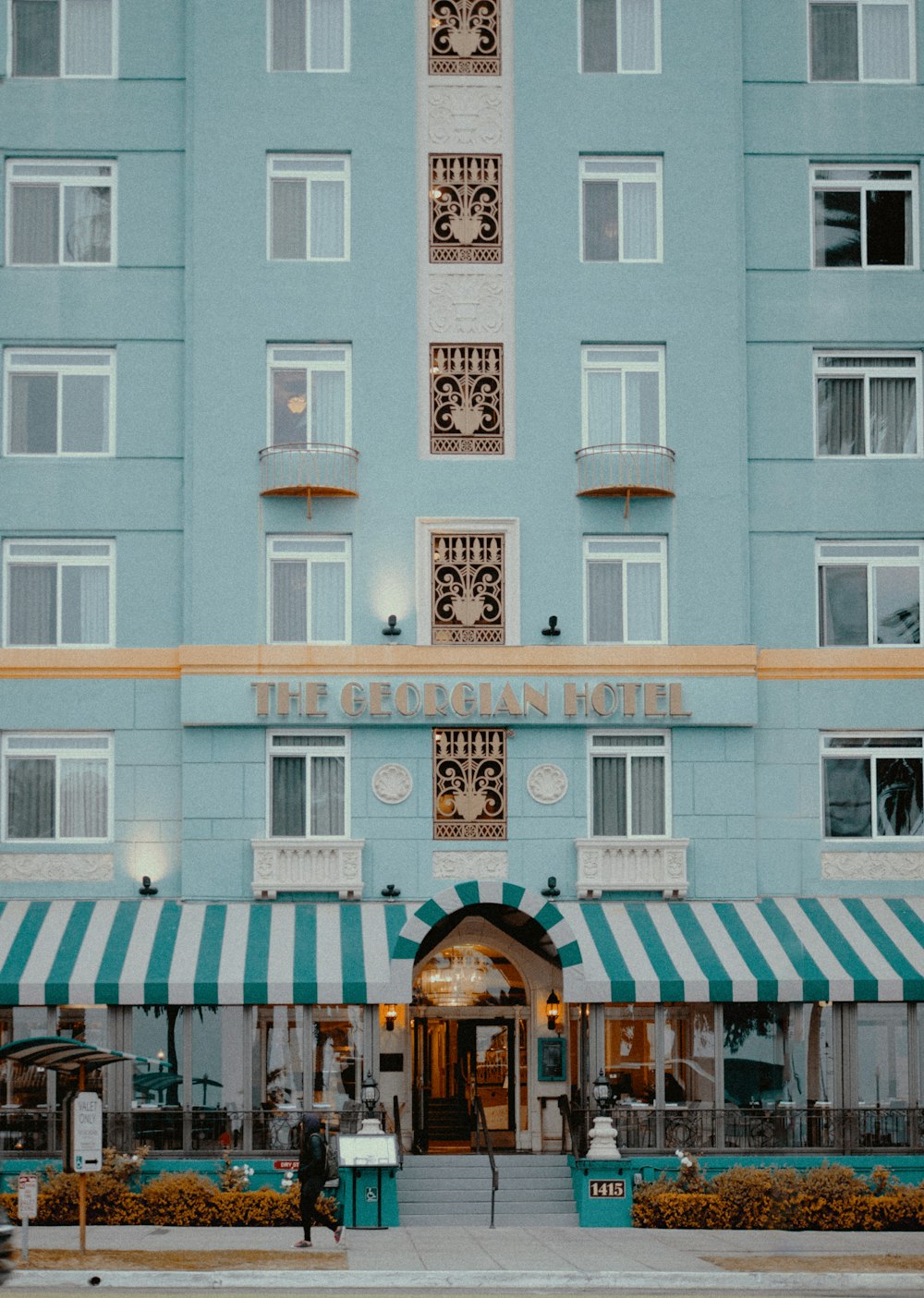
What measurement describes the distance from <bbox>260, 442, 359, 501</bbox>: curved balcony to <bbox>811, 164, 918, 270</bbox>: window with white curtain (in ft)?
28.2

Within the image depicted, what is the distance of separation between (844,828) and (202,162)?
14762 mm

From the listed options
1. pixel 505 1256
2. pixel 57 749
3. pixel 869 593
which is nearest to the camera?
pixel 505 1256

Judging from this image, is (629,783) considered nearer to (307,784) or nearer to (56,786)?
(307,784)

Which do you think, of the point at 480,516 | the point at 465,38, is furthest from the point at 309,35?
the point at 480,516

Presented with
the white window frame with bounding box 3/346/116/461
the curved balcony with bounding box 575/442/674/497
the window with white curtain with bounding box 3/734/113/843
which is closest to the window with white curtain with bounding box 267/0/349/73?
the white window frame with bounding box 3/346/116/461

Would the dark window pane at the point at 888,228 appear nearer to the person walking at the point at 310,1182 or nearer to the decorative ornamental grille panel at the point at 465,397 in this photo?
the decorative ornamental grille panel at the point at 465,397

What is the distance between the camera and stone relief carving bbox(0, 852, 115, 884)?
30.4 m

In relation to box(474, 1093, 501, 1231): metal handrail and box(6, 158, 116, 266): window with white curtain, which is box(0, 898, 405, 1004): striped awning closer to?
box(474, 1093, 501, 1231): metal handrail

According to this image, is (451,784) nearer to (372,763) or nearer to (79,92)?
(372,763)

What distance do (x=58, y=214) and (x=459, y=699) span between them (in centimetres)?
1031

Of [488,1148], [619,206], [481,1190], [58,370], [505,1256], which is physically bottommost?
[481,1190]

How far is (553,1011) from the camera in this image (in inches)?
1249

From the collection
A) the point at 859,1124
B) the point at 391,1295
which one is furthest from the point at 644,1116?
the point at 391,1295

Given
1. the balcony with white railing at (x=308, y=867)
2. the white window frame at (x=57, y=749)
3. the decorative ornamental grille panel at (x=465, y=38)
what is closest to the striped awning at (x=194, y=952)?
the balcony with white railing at (x=308, y=867)
